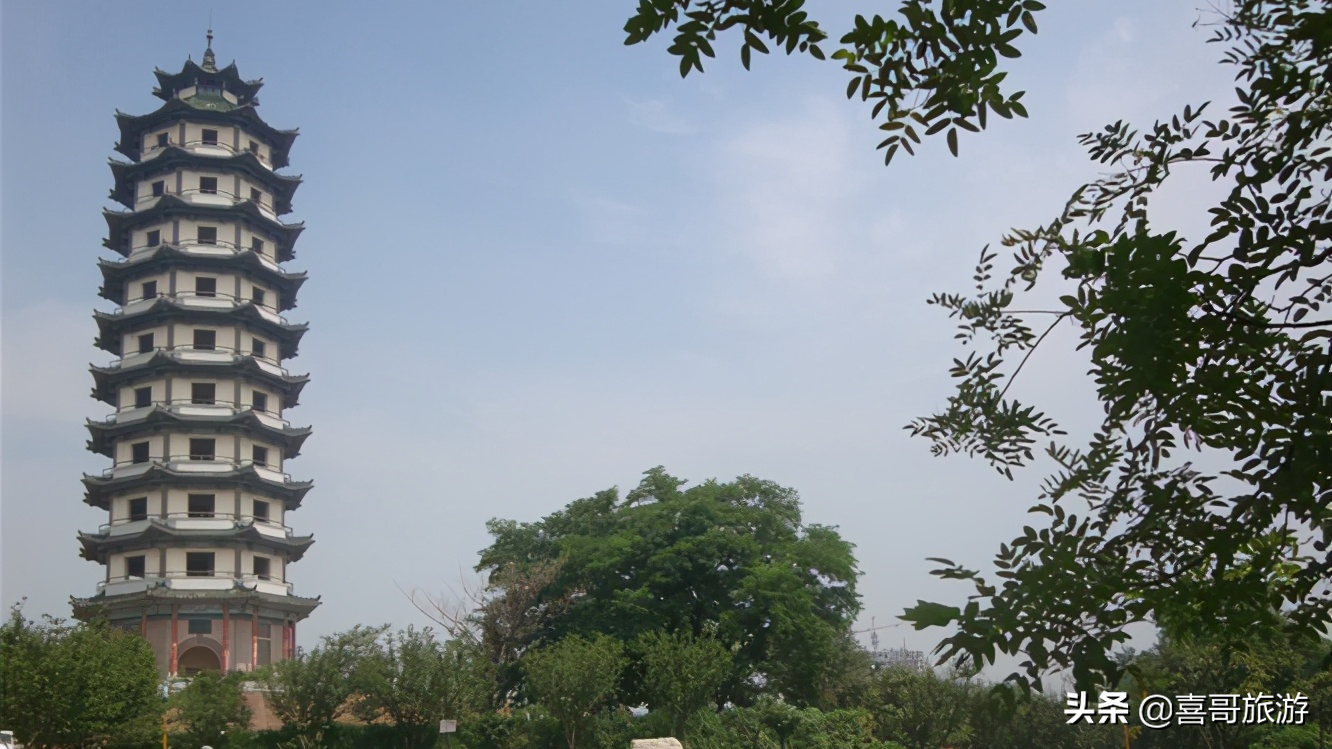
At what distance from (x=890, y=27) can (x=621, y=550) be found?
27523 millimetres

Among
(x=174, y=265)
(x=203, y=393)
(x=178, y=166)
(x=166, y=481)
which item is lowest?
(x=166, y=481)

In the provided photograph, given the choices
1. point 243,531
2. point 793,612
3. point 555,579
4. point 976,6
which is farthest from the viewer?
point 243,531

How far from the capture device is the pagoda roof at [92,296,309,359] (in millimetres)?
39125

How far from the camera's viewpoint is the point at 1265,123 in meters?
2.98

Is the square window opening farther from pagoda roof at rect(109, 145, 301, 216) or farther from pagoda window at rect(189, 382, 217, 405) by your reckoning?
pagoda roof at rect(109, 145, 301, 216)

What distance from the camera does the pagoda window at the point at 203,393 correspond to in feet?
128

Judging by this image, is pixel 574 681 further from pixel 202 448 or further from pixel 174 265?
pixel 174 265

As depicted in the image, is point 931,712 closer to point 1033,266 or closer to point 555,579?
point 555,579

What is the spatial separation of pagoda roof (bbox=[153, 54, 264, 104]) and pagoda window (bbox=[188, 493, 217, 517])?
49.2ft

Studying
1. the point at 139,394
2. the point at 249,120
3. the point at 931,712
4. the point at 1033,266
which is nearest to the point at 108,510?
the point at 139,394

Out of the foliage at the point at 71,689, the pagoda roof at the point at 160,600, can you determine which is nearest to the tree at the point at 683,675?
the foliage at the point at 71,689

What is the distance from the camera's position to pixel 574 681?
80.9ft

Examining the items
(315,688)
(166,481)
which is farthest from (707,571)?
(166,481)

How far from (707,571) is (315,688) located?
9.64 meters
